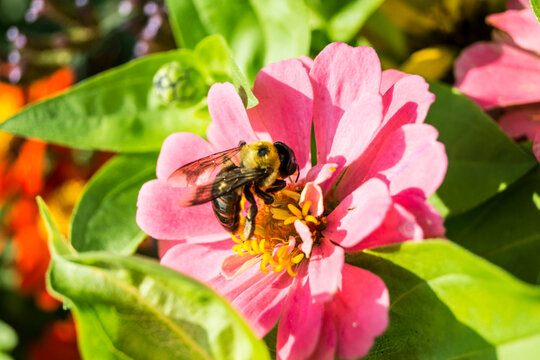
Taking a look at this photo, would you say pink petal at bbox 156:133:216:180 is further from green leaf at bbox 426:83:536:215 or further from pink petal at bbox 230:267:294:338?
green leaf at bbox 426:83:536:215

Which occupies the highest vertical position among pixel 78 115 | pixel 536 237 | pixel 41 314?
pixel 78 115

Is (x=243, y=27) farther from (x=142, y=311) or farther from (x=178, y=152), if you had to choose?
(x=142, y=311)

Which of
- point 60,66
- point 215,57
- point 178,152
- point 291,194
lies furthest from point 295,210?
point 60,66

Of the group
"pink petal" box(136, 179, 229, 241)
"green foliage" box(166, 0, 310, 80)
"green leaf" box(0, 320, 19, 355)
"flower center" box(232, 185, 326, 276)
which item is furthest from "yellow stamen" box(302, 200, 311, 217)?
"green leaf" box(0, 320, 19, 355)

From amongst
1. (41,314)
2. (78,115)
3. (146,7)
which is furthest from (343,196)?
(41,314)

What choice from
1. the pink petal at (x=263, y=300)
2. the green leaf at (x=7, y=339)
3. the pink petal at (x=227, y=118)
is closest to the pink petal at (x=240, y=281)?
the pink petal at (x=263, y=300)

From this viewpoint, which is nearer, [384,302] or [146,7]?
[384,302]

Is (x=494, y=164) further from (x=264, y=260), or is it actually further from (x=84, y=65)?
(x=84, y=65)

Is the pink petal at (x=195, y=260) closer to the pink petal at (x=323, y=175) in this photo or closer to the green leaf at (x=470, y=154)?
the pink petal at (x=323, y=175)
